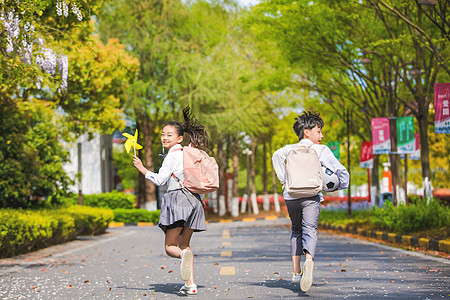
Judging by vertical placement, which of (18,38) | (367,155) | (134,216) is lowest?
(134,216)

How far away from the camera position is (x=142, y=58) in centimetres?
3441

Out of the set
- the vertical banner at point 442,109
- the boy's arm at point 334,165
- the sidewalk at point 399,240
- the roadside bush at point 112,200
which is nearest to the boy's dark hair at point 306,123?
the boy's arm at point 334,165

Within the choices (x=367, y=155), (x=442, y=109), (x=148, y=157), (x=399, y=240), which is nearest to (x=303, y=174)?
(x=442, y=109)

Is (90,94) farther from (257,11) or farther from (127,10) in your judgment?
(127,10)

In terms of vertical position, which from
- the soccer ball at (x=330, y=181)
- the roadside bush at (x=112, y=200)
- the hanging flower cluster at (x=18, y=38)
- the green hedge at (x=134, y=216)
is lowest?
the green hedge at (x=134, y=216)

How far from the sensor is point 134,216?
33656mm

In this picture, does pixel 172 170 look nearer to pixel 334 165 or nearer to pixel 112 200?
pixel 334 165

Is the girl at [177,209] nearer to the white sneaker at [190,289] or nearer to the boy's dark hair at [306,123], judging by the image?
the white sneaker at [190,289]

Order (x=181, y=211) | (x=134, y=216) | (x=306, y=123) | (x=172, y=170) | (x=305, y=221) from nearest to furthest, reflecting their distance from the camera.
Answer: (x=181, y=211), (x=172, y=170), (x=305, y=221), (x=306, y=123), (x=134, y=216)

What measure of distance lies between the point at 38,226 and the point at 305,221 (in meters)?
8.34

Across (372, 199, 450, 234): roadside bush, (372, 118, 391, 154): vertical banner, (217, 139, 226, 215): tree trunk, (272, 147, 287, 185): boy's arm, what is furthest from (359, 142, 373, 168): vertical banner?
(272, 147, 287, 185): boy's arm

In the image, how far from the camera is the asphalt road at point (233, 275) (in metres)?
6.95

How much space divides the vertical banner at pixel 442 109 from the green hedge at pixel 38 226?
8.41 m

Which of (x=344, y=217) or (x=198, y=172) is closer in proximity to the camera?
(x=198, y=172)
